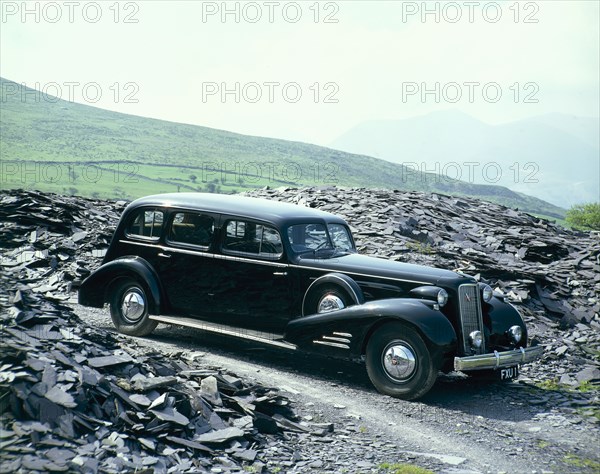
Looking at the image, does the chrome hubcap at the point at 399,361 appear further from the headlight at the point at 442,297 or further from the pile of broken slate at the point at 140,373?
the pile of broken slate at the point at 140,373

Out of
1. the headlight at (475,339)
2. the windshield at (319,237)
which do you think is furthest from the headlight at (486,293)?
the windshield at (319,237)

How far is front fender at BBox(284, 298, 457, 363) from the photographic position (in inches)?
311

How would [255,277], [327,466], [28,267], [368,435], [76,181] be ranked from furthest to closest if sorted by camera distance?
[76,181] → [28,267] → [255,277] → [368,435] → [327,466]

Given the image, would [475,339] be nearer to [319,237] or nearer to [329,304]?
[329,304]

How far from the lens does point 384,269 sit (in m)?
8.77

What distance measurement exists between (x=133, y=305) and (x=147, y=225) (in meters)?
1.24

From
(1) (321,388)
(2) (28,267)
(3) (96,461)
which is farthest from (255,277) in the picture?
(2) (28,267)

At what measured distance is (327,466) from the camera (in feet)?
20.2

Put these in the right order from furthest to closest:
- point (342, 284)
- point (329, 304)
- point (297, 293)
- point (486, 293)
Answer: point (297, 293), point (486, 293), point (329, 304), point (342, 284)

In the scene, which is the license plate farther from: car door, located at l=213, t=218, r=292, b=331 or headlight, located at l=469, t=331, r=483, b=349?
car door, located at l=213, t=218, r=292, b=331

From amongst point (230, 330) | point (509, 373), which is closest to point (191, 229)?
point (230, 330)

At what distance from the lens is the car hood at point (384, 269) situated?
852 cm

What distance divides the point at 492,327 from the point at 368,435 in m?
2.64

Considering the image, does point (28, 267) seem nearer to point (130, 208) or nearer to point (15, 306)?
point (130, 208)
